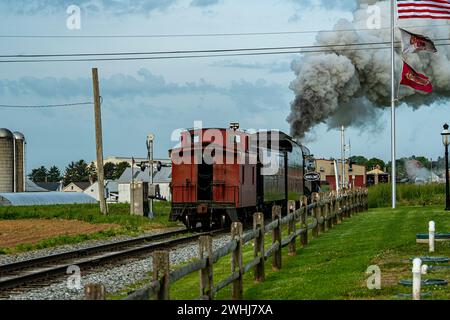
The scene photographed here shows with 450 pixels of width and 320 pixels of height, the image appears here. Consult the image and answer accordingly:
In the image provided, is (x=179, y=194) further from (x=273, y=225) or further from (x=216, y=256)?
(x=216, y=256)

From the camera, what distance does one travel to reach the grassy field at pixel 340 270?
1092cm

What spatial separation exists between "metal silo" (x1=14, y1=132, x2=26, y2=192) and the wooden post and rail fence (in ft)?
160

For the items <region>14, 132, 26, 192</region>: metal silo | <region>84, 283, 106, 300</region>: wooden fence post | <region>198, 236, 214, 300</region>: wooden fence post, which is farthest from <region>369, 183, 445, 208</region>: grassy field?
<region>14, 132, 26, 192</region>: metal silo

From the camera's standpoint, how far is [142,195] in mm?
36438

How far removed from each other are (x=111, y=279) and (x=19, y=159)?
5913 centimetres

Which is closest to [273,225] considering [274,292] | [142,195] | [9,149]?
[274,292]

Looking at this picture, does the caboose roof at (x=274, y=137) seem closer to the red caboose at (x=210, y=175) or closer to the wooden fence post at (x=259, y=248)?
the red caboose at (x=210, y=175)

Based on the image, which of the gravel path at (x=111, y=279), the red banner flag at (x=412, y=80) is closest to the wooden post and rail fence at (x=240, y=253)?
the gravel path at (x=111, y=279)

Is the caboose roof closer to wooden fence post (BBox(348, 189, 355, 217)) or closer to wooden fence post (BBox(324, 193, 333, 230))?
wooden fence post (BBox(348, 189, 355, 217))

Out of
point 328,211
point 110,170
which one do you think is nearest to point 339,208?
point 328,211

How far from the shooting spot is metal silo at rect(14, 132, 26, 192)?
232ft

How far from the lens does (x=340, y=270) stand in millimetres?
13242
